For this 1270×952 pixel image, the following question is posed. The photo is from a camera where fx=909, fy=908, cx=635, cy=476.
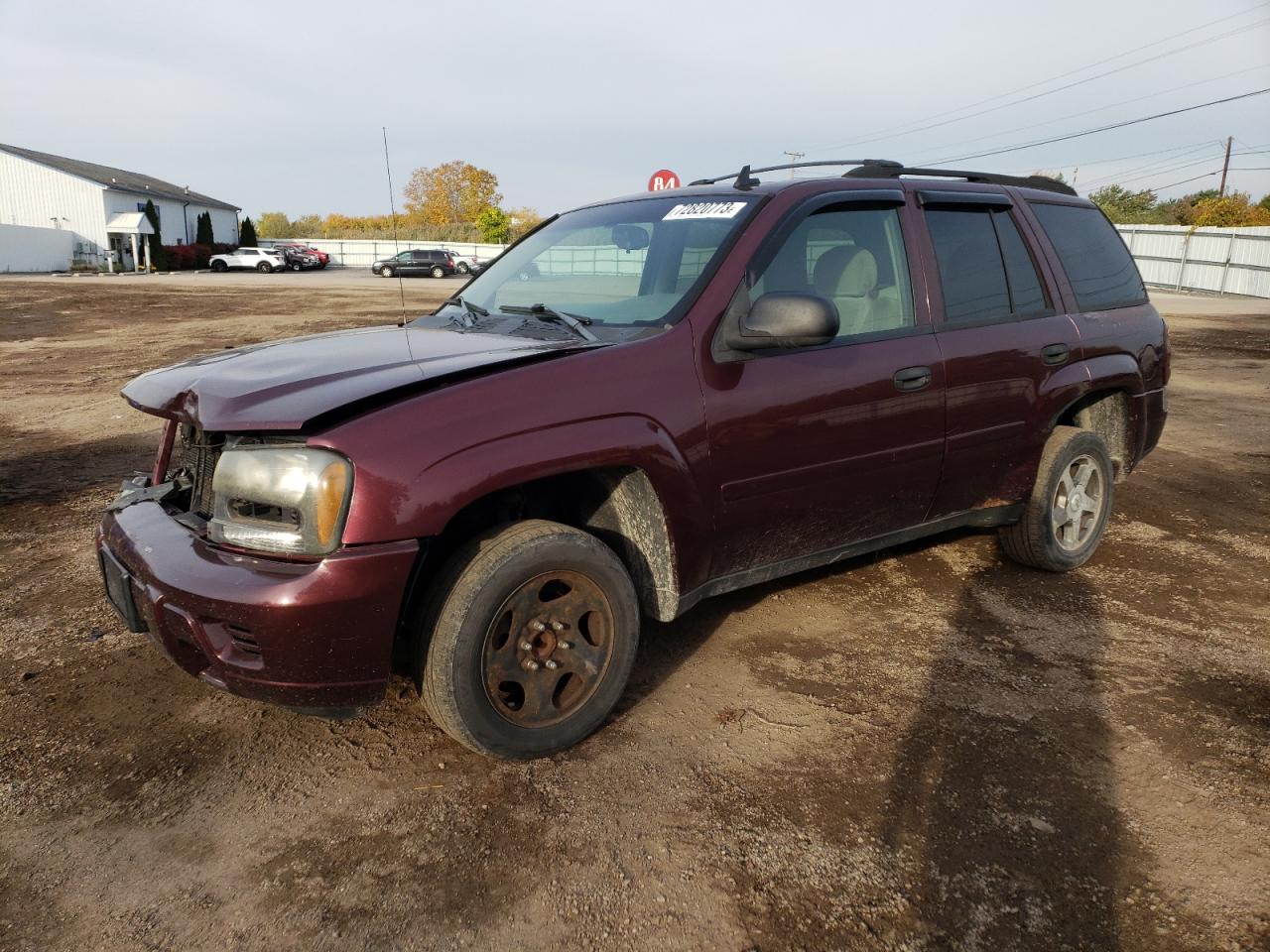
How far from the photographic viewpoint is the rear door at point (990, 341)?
368cm

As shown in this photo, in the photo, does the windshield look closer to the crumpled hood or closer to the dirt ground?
the crumpled hood

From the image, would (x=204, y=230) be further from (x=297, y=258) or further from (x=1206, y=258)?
(x=1206, y=258)

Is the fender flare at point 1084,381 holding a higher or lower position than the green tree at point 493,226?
lower

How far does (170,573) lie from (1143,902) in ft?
8.65

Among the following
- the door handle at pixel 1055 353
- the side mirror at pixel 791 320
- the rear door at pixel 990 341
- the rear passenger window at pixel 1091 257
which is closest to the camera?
the side mirror at pixel 791 320

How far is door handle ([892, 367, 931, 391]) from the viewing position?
3420 mm

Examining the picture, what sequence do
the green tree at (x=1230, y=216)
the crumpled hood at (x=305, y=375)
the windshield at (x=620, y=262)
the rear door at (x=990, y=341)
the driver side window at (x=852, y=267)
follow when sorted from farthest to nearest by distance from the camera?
1. the green tree at (x=1230, y=216)
2. the rear door at (x=990, y=341)
3. the driver side window at (x=852, y=267)
4. the windshield at (x=620, y=262)
5. the crumpled hood at (x=305, y=375)

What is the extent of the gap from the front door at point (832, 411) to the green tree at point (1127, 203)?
58.4 metres

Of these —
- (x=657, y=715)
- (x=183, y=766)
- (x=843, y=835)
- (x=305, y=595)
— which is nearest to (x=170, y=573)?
(x=305, y=595)

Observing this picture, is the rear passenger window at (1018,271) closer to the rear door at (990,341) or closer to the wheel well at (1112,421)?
the rear door at (990,341)

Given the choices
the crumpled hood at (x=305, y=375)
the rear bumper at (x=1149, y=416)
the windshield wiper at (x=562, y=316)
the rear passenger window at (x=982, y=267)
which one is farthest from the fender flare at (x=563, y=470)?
the rear bumper at (x=1149, y=416)

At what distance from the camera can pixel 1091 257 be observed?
445cm

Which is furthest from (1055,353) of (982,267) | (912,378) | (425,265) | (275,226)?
(275,226)

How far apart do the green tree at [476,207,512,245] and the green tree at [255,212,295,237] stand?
2250cm
